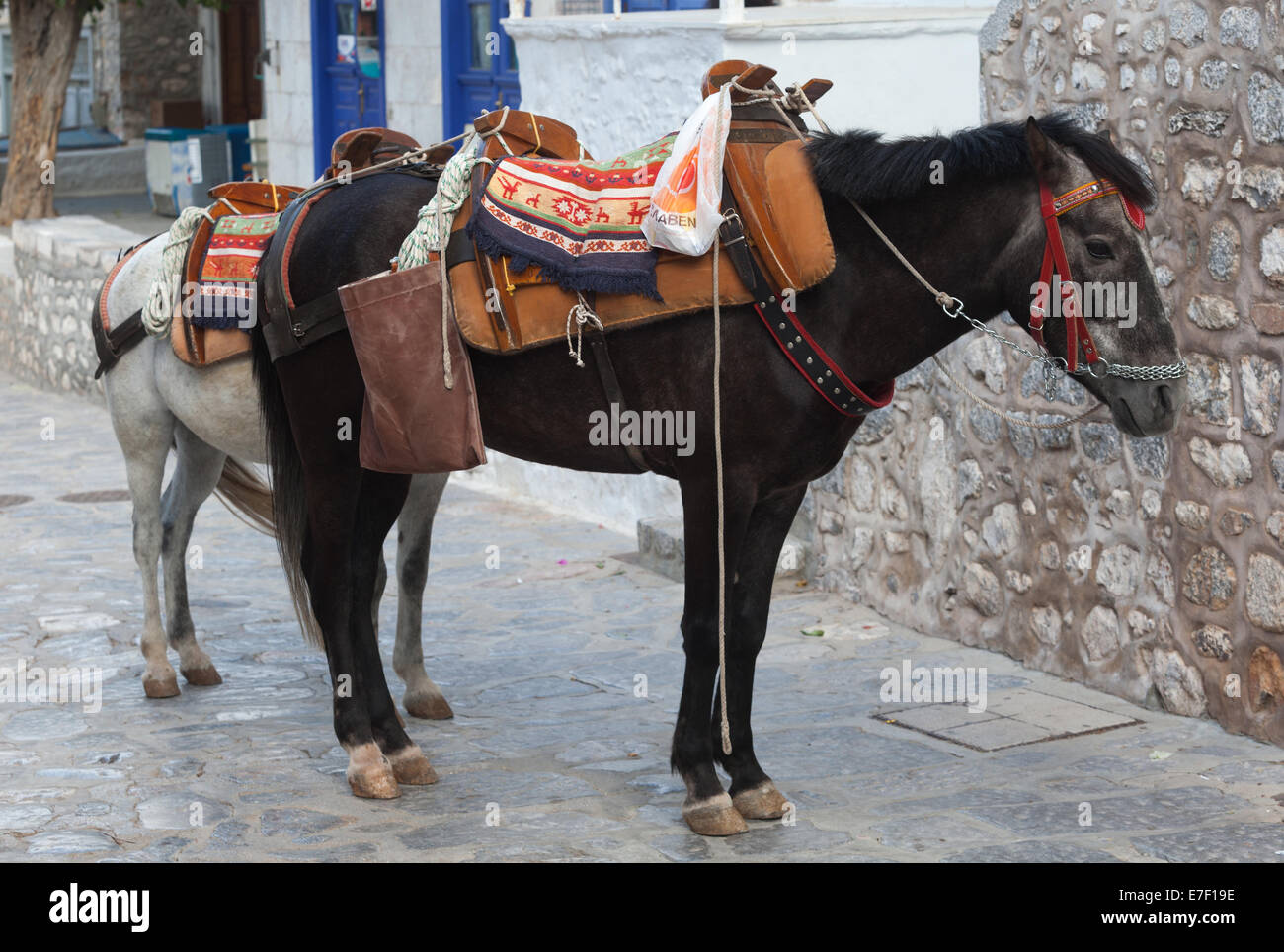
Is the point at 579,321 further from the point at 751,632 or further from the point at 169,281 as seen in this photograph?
the point at 169,281

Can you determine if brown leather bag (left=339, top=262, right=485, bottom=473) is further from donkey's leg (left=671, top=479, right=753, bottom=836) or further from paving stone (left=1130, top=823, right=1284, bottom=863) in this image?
paving stone (left=1130, top=823, right=1284, bottom=863)

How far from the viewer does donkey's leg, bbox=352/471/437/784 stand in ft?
15.7

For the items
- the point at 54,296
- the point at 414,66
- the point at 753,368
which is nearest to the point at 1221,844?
the point at 753,368

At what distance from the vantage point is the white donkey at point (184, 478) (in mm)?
5363

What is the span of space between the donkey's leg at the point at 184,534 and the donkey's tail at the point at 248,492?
0.17 ft

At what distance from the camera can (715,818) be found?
432 cm

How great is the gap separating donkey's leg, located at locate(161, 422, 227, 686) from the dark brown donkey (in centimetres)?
111

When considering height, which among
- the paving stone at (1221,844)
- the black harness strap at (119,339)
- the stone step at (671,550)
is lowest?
the paving stone at (1221,844)

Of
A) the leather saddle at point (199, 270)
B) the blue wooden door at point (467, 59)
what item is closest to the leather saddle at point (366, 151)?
the leather saddle at point (199, 270)

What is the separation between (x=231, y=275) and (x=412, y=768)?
5.33 feet

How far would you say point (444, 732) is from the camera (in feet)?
17.3

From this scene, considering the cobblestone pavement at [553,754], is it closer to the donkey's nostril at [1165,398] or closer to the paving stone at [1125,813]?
the paving stone at [1125,813]

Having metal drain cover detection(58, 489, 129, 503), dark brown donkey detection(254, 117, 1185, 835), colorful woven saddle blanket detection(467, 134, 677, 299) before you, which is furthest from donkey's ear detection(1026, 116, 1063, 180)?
metal drain cover detection(58, 489, 129, 503)

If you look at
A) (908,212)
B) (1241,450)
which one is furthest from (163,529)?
(1241,450)
